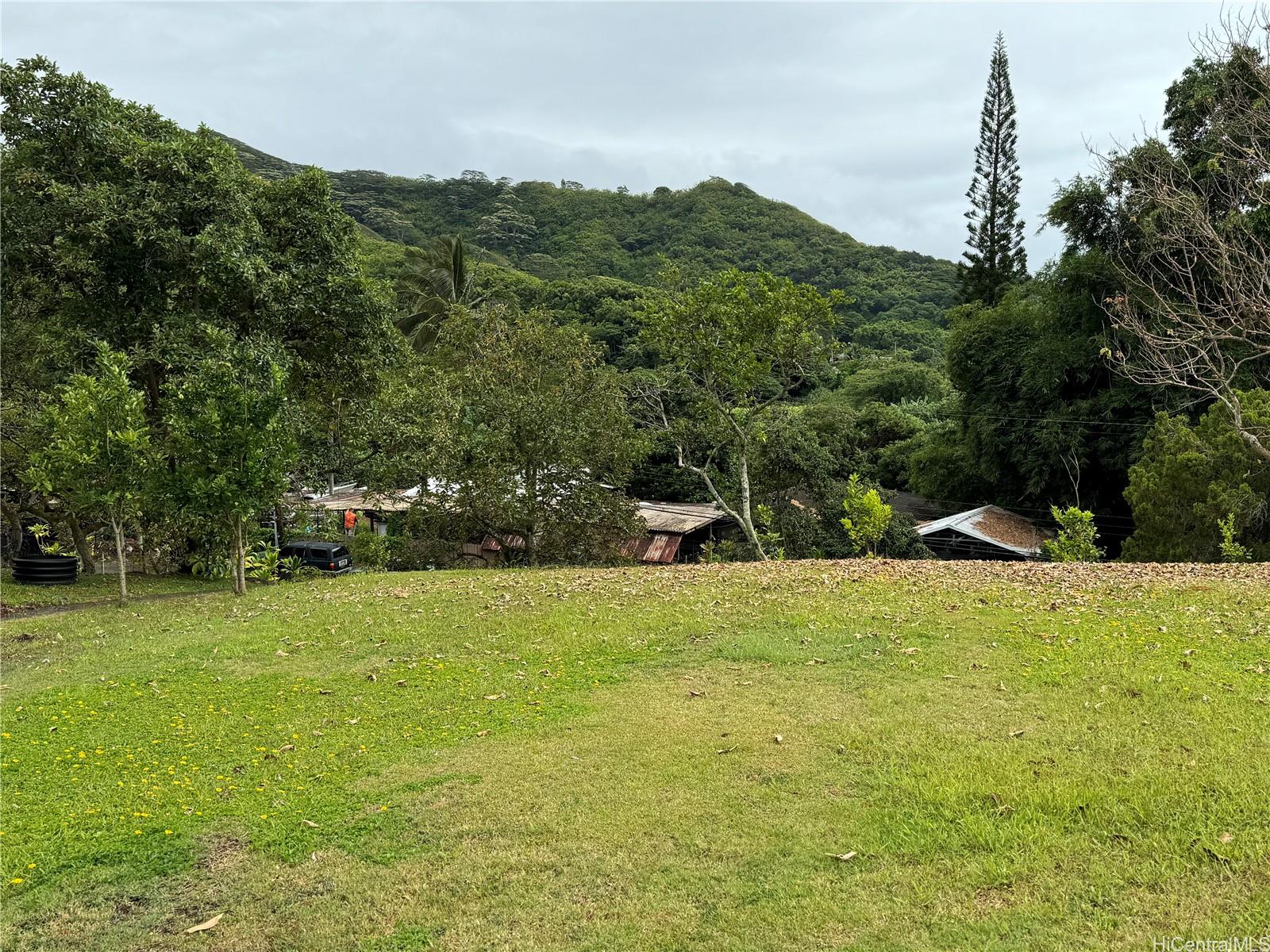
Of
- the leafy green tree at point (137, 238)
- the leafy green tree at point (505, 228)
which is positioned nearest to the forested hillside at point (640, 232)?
the leafy green tree at point (505, 228)

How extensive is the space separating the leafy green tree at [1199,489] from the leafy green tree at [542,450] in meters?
10.8

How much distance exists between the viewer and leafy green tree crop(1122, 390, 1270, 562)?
1579cm

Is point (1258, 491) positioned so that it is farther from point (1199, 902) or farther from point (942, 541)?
point (1199, 902)

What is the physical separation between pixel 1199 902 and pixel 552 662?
5672 mm

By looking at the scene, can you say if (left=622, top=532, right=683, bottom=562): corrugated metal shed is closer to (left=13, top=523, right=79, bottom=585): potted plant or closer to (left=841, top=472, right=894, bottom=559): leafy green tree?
(left=841, top=472, right=894, bottom=559): leafy green tree

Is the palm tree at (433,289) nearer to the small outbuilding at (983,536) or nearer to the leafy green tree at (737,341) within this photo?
the leafy green tree at (737,341)

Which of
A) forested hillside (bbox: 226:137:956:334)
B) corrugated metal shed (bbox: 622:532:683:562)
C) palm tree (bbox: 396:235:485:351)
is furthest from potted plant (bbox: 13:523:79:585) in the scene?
forested hillside (bbox: 226:137:956:334)

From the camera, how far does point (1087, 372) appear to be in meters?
25.1

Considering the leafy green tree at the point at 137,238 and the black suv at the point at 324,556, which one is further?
the black suv at the point at 324,556

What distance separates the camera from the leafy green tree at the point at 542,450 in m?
18.2

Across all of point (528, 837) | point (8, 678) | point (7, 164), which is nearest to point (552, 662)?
point (528, 837)

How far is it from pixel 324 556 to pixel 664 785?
1914 centimetres

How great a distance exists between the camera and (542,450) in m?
18.3

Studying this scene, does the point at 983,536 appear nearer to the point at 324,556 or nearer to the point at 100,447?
the point at 324,556
